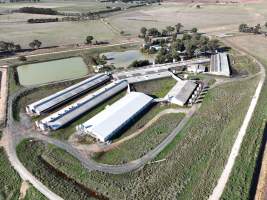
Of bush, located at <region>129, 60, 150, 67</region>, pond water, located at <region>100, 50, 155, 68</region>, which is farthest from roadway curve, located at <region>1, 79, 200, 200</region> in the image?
pond water, located at <region>100, 50, 155, 68</region>

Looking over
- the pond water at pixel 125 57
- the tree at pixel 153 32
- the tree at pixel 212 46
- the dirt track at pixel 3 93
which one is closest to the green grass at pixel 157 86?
the pond water at pixel 125 57

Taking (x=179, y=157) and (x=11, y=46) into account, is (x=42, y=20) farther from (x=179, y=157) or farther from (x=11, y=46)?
(x=179, y=157)

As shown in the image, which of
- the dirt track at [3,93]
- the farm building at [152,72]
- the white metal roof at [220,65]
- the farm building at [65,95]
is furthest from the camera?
the white metal roof at [220,65]

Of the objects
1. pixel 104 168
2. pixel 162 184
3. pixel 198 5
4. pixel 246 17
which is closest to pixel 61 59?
pixel 104 168

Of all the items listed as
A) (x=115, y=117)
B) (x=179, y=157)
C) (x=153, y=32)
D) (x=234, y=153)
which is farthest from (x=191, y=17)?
(x=179, y=157)

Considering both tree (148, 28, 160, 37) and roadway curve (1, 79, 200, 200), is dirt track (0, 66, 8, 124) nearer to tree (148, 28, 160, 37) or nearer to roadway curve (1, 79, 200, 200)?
roadway curve (1, 79, 200, 200)

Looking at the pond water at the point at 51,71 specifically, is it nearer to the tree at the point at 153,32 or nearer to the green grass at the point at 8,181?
the green grass at the point at 8,181
